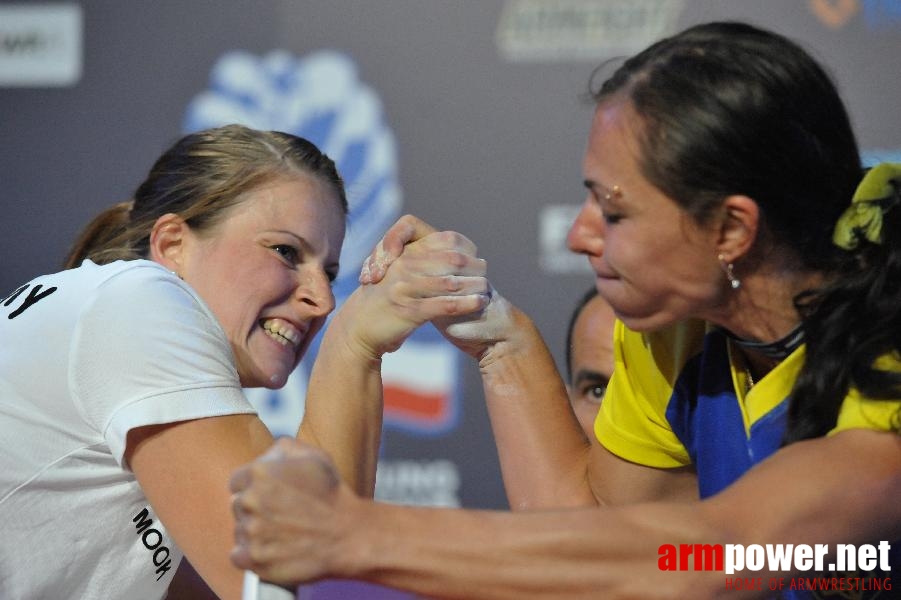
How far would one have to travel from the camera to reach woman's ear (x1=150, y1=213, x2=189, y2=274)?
162cm

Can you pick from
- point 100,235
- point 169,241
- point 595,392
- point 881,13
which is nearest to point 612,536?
point 169,241

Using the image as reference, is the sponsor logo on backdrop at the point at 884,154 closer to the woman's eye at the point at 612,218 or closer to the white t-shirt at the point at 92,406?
the woman's eye at the point at 612,218

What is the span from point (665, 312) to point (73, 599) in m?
0.79

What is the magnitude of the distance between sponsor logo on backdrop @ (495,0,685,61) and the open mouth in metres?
1.37

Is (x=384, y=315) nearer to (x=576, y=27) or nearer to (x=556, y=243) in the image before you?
(x=556, y=243)

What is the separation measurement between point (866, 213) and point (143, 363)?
2.55 ft

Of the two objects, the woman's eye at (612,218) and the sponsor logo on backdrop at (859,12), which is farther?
the sponsor logo on backdrop at (859,12)

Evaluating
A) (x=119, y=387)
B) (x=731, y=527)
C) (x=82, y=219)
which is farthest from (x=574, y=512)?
(x=82, y=219)

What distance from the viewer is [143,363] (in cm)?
126

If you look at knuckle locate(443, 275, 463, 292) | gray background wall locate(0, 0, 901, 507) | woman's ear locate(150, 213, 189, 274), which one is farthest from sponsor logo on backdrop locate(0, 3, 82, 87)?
knuckle locate(443, 275, 463, 292)

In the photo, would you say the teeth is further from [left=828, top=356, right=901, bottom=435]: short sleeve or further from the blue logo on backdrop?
the blue logo on backdrop

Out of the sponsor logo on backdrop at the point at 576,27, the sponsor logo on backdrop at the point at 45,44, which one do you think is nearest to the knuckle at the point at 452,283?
the sponsor logo on backdrop at the point at 576,27

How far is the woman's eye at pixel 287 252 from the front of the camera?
1619 mm

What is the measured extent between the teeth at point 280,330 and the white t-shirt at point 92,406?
24 centimetres
